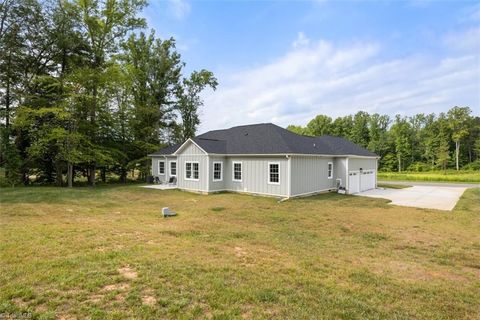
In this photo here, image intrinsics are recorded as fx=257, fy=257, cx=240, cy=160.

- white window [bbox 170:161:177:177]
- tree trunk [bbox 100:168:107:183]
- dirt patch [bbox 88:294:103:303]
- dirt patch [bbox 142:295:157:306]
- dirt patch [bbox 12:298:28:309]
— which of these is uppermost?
white window [bbox 170:161:177:177]

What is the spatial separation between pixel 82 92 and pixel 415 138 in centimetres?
5359

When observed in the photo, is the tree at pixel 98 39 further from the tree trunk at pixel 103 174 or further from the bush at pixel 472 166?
the bush at pixel 472 166

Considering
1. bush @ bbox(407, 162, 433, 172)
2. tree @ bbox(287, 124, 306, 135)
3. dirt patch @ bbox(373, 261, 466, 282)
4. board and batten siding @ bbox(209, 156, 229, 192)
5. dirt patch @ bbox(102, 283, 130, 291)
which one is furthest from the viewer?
tree @ bbox(287, 124, 306, 135)

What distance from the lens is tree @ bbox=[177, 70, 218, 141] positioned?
2830 cm

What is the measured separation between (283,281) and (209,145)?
13212mm

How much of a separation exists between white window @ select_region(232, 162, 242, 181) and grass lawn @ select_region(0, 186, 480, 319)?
683 centimetres

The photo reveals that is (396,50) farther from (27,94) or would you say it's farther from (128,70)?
(27,94)

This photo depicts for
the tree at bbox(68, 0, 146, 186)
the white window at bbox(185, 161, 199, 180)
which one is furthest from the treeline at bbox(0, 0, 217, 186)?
the white window at bbox(185, 161, 199, 180)

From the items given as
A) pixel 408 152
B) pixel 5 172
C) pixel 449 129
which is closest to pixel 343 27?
pixel 5 172

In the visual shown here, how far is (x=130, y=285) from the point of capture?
3525 millimetres

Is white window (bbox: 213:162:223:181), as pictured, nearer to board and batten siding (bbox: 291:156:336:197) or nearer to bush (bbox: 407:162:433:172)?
board and batten siding (bbox: 291:156:336:197)

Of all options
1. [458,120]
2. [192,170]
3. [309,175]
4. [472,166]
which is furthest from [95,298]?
[458,120]

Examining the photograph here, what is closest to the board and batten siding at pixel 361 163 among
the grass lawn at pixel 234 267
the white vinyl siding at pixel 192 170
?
the grass lawn at pixel 234 267

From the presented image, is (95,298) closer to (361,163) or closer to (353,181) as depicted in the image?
(353,181)
